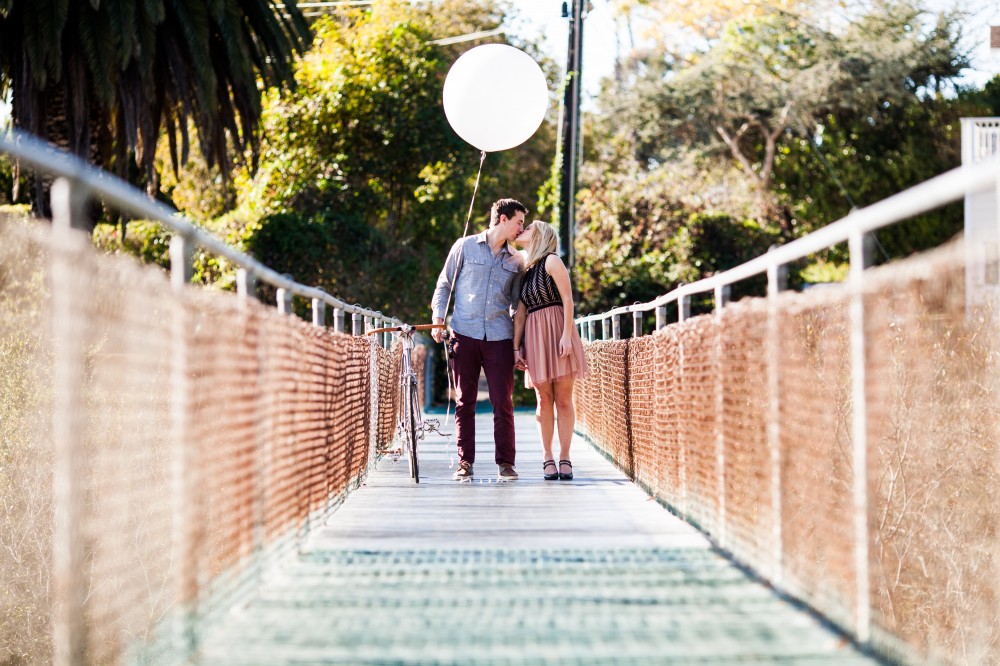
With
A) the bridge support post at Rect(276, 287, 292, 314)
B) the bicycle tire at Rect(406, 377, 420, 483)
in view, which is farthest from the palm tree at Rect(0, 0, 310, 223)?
the bridge support post at Rect(276, 287, 292, 314)

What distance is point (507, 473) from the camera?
26.9 ft

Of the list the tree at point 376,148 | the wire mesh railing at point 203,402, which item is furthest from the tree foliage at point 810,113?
the wire mesh railing at point 203,402

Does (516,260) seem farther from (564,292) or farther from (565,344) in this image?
(565,344)

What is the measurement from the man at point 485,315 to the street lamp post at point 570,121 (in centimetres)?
1332

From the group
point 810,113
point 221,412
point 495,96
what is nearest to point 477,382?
point 495,96

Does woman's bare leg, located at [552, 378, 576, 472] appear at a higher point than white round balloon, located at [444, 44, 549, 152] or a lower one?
lower

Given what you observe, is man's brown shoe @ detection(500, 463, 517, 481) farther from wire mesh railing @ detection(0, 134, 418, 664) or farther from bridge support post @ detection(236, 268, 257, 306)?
bridge support post @ detection(236, 268, 257, 306)

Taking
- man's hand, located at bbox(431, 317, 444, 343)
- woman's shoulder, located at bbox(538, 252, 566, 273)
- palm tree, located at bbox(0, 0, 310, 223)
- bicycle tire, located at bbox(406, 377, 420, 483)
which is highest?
palm tree, located at bbox(0, 0, 310, 223)

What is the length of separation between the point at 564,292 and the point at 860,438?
165 inches

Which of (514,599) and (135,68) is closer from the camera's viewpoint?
(514,599)

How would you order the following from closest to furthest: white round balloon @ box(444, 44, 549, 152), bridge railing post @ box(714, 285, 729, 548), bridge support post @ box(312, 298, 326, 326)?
bridge railing post @ box(714, 285, 729, 548) < bridge support post @ box(312, 298, 326, 326) < white round balloon @ box(444, 44, 549, 152)

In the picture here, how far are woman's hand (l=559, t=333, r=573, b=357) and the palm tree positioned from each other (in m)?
7.64

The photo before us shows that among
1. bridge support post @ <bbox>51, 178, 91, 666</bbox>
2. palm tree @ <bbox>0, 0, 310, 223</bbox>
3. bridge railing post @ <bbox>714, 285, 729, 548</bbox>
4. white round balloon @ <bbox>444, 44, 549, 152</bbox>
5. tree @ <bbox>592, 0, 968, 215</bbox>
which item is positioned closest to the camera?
bridge support post @ <bbox>51, 178, 91, 666</bbox>

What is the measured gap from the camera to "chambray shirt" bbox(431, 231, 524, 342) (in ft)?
26.4
